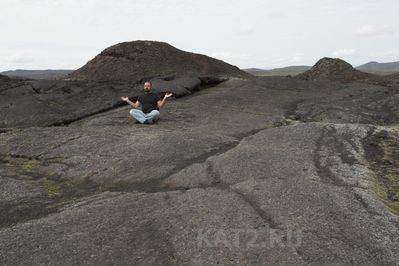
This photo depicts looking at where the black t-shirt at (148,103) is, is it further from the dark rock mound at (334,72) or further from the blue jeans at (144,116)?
the dark rock mound at (334,72)

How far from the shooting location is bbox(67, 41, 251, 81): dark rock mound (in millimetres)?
32875

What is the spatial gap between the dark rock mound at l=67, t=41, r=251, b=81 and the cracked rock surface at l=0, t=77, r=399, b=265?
1401 centimetres

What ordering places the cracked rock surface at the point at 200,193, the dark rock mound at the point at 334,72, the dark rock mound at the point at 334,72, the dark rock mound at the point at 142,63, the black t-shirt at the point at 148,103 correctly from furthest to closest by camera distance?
the dark rock mound at the point at 334,72
the dark rock mound at the point at 334,72
the dark rock mound at the point at 142,63
the black t-shirt at the point at 148,103
the cracked rock surface at the point at 200,193

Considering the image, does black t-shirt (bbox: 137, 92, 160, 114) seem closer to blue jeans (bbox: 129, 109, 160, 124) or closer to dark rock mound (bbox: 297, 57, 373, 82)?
blue jeans (bbox: 129, 109, 160, 124)

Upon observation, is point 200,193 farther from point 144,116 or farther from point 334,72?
point 334,72

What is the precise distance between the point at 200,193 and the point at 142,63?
81.9 feet

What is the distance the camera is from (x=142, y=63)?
34.1 metres

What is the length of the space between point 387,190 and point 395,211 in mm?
1305

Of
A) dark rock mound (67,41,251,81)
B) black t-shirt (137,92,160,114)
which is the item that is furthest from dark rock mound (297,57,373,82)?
black t-shirt (137,92,160,114)

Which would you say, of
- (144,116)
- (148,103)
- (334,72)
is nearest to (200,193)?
(144,116)

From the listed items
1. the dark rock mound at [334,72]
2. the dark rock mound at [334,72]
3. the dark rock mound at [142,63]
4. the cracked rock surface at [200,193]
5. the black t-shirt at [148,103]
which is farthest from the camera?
the dark rock mound at [334,72]

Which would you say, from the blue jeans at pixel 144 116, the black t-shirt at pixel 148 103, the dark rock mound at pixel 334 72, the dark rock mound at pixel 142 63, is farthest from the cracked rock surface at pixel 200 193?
the dark rock mound at pixel 334 72

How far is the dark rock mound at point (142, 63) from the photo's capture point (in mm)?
32875

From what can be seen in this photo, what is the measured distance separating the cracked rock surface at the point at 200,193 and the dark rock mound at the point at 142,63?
14.0 m
